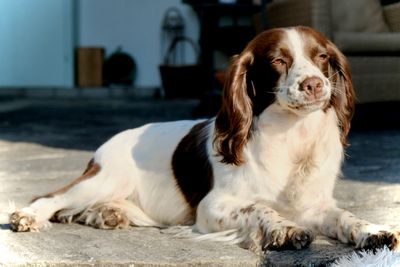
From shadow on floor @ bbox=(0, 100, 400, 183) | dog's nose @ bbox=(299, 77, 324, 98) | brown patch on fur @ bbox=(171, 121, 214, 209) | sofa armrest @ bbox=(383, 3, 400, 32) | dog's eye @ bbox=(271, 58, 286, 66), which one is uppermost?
sofa armrest @ bbox=(383, 3, 400, 32)

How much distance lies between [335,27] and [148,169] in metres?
3.34

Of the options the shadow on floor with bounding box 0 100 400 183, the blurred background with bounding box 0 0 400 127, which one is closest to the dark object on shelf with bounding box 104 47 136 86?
the blurred background with bounding box 0 0 400 127

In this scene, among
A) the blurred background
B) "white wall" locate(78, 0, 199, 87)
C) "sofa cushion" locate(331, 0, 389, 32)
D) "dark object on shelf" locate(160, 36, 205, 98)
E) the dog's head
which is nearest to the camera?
the dog's head

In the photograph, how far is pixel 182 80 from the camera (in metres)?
11.1

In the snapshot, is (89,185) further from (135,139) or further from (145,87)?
(145,87)

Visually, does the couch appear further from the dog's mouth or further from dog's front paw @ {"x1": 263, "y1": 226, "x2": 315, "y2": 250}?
dog's front paw @ {"x1": 263, "y1": 226, "x2": 315, "y2": 250}

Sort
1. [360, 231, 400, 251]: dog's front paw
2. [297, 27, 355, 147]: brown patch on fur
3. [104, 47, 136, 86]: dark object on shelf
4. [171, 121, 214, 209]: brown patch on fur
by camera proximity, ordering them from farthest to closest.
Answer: [104, 47, 136, 86]: dark object on shelf
[171, 121, 214, 209]: brown patch on fur
[297, 27, 355, 147]: brown patch on fur
[360, 231, 400, 251]: dog's front paw

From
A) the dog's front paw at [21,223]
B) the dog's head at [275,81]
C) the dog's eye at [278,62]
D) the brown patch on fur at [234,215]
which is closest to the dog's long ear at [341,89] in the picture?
the dog's head at [275,81]

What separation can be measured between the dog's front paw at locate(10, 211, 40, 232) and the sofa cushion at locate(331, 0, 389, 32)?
12.8 ft

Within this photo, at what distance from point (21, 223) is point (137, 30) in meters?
9.01

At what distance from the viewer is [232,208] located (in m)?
3.06

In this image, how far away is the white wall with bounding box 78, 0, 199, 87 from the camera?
12.0 m

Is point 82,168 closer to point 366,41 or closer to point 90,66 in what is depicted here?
point 366,41

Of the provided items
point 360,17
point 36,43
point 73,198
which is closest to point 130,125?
point 360,17
